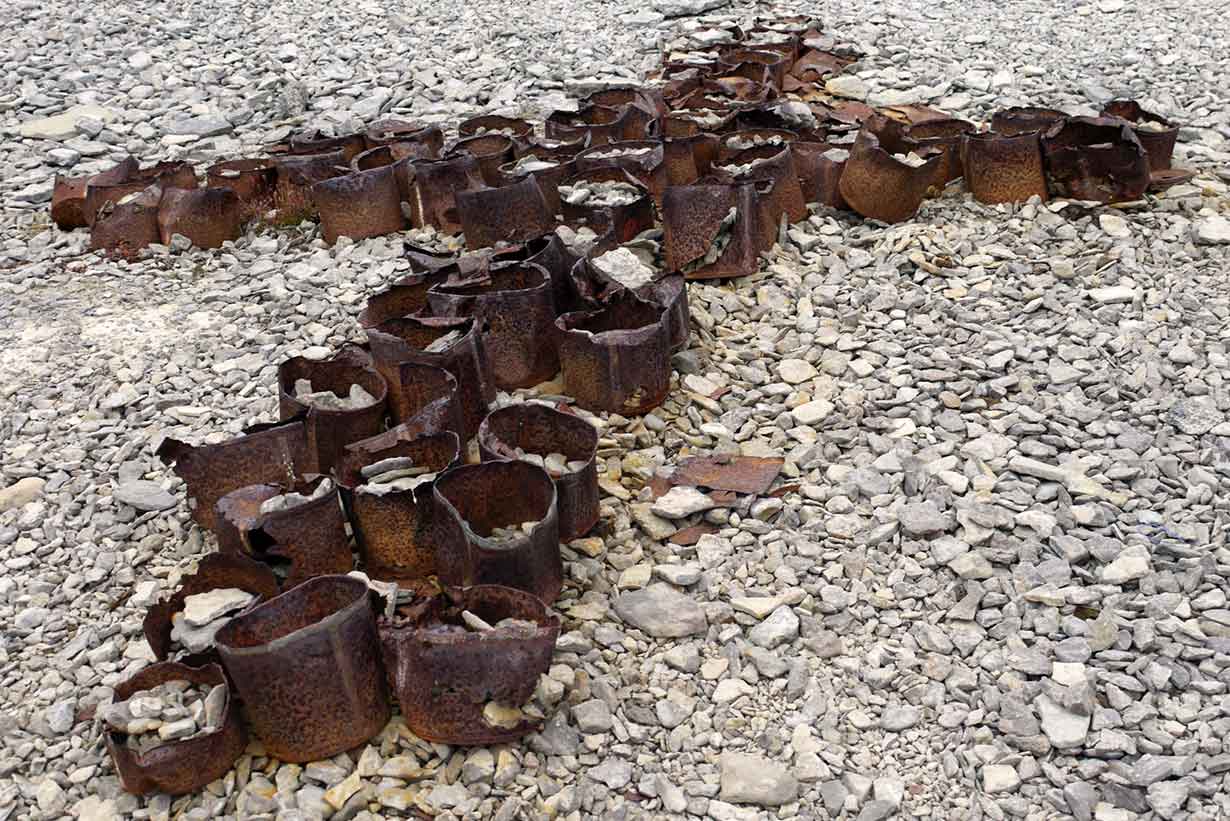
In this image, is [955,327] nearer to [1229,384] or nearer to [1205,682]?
[1229,384]

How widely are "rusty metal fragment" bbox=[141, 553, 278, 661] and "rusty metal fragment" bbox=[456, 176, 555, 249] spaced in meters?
2.43

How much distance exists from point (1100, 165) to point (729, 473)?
271 cm

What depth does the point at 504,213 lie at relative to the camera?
17.8ft

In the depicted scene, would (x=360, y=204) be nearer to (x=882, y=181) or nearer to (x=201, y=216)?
(x=201, y=216)

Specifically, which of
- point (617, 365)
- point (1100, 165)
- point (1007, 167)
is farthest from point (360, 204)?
point (1100, 165)

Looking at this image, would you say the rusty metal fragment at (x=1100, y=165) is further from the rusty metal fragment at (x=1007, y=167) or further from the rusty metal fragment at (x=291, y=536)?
the rusty metal fragment at (x=291, y=536)

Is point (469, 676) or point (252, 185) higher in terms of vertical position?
point (252, 185)

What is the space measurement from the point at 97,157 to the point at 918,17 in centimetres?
598

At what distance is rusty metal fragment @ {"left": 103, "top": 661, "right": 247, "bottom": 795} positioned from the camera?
290 cm

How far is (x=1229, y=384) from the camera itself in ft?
13.7

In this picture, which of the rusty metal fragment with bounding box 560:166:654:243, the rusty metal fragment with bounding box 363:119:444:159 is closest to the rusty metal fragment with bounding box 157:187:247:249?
the rusty metal fragment with bounding box 363:119:444:159

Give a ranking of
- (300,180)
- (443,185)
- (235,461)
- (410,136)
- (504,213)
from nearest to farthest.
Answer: (235,461)
(504,213)
(443,185)
(300,180)
(410,136)

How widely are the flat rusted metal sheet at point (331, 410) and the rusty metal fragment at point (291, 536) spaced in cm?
40

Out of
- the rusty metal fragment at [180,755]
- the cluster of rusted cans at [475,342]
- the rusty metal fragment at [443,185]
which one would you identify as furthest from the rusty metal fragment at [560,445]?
the rusty metal fragment at [443,185]
